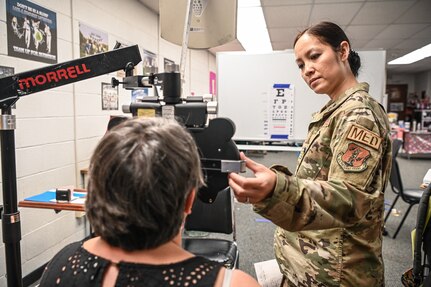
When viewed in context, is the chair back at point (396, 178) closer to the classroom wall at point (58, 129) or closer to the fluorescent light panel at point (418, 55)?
the classroom wall at point (58, 129)

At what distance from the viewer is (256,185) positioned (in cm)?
66

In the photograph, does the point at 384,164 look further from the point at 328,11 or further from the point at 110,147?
the point at 328,11

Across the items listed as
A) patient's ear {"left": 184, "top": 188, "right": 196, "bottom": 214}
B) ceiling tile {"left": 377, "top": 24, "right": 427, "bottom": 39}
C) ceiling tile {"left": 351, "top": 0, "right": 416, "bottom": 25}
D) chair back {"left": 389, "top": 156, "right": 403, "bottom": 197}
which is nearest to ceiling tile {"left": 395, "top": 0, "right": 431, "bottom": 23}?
ceiling tile {"left": 351, "top": 0, "right": 416, "bottom": 25}

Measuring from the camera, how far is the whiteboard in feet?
10.0

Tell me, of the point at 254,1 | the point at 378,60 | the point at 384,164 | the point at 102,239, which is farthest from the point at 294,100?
the point at 102,239

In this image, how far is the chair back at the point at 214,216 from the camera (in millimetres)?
2199

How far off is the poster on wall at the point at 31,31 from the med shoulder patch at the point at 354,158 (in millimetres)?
2323

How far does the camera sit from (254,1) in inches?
161

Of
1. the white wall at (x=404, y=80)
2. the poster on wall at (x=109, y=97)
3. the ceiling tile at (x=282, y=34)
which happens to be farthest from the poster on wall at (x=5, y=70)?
the white wall at (x=404, y=80)

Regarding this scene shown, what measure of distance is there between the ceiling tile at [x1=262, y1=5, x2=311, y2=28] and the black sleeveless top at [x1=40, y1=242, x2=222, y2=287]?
4.32 m

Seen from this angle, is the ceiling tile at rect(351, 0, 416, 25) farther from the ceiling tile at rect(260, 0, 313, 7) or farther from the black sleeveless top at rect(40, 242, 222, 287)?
the black sleeveless top at rect(40, 242, 222, 287)

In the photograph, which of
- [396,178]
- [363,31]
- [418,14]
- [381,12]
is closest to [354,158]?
[396,178]

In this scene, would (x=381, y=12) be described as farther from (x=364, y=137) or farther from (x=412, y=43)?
(x=364, y=137)

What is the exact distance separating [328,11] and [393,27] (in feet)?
5.28
